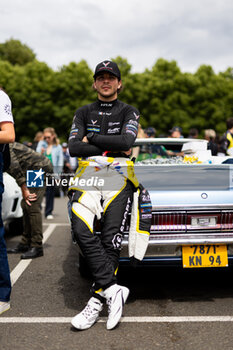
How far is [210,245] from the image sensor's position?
3635 millimetres

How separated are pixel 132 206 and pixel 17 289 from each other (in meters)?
1.48

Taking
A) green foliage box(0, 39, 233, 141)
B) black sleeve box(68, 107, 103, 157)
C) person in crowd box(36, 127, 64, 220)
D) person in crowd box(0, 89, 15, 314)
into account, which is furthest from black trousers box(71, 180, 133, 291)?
green foliage box(0, 39, 233, 141)

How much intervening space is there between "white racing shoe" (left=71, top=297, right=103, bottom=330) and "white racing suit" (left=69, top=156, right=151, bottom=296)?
0.10m

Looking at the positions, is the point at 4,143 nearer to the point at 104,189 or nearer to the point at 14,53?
the point at 104,189

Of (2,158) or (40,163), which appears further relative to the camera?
(40,163)

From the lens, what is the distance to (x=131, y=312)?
3.51m

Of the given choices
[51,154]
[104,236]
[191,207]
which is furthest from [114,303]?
[51,154]

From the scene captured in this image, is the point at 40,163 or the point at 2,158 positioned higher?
the point at 2,158

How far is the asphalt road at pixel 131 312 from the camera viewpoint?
2.92 metres

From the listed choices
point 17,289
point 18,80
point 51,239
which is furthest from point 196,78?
point 17,289

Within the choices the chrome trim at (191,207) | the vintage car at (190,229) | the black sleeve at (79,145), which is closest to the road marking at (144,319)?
the vintage car at (190,229)

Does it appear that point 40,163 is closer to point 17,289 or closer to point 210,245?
point 17,289

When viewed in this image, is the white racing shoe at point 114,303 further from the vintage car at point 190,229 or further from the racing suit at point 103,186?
the vintage car at point 190,229

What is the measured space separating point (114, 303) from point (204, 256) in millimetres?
882
